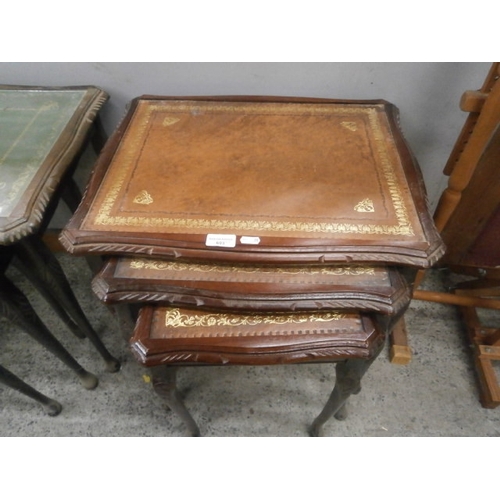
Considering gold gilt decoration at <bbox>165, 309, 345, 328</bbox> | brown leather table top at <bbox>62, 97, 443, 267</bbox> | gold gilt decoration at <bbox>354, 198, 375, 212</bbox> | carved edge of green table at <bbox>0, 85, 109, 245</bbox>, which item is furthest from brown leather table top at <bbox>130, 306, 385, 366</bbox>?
carved edge of green table at <bbox>0, 85, 109, 245</bbox>

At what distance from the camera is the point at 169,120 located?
3.38 ft

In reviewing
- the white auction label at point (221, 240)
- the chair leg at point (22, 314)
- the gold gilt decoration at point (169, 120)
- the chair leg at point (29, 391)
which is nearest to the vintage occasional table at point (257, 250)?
the white auction label at point (221, 240)

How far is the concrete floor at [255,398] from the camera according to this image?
1210 millimetres

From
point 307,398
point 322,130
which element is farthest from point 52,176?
point 307,398

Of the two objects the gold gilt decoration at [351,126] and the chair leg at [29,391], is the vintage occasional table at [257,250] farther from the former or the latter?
the chair leg at [29,391]

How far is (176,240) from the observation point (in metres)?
0.77

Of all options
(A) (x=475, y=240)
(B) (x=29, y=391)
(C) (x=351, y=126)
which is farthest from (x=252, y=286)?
(A) (x=475, y=240)

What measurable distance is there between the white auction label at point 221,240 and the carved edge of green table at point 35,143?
36cm

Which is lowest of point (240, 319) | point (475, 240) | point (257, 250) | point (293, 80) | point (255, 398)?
point (255, 398)

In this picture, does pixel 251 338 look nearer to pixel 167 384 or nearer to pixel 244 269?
pixel 244 269

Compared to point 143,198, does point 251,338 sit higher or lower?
lower

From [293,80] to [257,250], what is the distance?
0.61 m

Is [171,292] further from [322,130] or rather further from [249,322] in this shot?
[322,130]

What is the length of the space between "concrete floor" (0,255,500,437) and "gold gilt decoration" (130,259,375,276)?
595 mm
